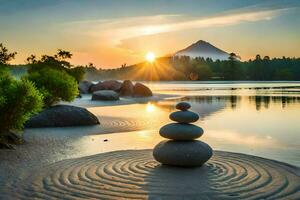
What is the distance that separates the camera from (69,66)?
5719cm

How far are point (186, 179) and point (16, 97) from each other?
757 cm

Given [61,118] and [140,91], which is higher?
[140,91]

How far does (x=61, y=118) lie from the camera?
78.1 ft

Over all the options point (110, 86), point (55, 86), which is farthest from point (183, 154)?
point (110, 86)

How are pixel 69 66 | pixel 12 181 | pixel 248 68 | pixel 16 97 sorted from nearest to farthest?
pixel 12 181, pixel 16 97, pixel 69 66, pixel 248 68

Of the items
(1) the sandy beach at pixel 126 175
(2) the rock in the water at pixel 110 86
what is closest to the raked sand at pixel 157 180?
(1) the sandy beach at pixel 126 175

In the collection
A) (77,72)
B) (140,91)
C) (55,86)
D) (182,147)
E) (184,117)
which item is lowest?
(182,147)

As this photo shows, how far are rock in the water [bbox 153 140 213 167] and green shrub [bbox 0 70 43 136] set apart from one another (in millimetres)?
5805

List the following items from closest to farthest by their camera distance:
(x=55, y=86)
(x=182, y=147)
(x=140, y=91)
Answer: (x=182, y=147)
(x=55, y=86)
(x=140, y=91)

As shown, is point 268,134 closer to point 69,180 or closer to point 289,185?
point 289,185

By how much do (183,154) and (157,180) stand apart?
1589 millimetres

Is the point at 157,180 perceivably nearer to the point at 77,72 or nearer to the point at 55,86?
the point at 55,86

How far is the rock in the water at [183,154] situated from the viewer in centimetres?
1198

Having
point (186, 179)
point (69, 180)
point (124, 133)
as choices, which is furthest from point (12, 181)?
point (124, 133)
